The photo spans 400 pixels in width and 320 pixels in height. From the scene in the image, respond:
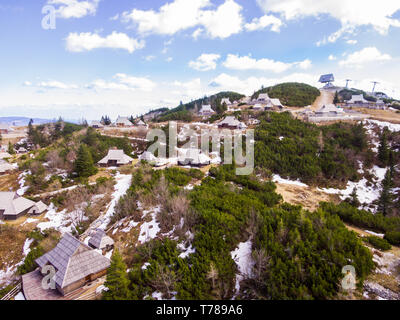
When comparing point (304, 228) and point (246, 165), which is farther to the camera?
point (246, 165)

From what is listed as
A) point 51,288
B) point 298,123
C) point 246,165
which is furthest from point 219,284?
point 298,123

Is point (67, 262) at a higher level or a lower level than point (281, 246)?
lower

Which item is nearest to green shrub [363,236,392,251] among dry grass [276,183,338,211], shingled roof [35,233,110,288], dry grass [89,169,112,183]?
dry grass [276,183,338,211]

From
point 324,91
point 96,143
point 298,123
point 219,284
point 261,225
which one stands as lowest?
point 219,284

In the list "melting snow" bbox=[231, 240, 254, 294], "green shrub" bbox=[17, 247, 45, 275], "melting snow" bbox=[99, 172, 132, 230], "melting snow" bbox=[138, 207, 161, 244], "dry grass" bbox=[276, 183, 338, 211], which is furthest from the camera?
"dry grass" bbox=[276, 183, 338, 211]

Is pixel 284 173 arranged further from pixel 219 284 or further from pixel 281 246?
pixel 219 284

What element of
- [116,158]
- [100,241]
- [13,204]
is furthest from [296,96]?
[13,204]

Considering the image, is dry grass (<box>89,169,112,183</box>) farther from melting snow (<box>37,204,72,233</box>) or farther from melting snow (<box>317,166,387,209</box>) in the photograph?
melting snow (<box>317,166,387,209</box>)

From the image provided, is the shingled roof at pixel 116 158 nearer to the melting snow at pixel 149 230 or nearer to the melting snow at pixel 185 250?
the melting snow at pixel 149 230
